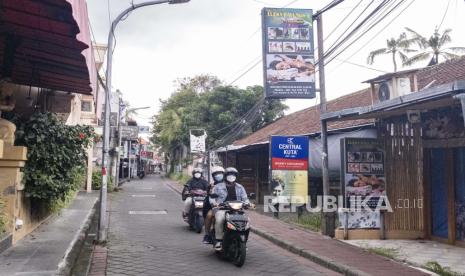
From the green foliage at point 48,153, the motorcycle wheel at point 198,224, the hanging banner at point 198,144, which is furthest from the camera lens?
the hanging banner at point 198,144

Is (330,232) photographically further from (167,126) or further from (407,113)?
(167,126)

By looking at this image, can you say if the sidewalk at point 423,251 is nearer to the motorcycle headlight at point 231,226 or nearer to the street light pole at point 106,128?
the motorcycle headlight at point 231,226

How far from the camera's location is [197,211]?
12.0 metres

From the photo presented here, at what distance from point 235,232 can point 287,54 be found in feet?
16.4

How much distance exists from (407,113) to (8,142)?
740cm

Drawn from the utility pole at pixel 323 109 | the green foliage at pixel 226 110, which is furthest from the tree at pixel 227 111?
the utility pole at pixel 323 109

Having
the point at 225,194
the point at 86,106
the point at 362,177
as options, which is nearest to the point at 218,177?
the point at 225,194

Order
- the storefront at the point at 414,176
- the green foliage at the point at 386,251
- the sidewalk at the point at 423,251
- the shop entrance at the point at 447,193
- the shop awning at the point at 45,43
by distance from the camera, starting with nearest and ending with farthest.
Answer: the shop awning at the point at 45,43 → the sidewalk at the point at 423,251 → the green foliage at the point at 386,251 → the shop entrance at the point at 447,193 → the storefront at the point at 414,176

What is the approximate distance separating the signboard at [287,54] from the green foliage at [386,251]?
154 inches

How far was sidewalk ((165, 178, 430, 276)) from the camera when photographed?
7547 mm

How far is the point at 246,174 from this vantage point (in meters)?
22.9

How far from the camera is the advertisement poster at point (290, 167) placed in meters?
13.5

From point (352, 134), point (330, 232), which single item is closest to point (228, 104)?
point (352, 134)

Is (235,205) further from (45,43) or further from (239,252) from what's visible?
(45,43)
